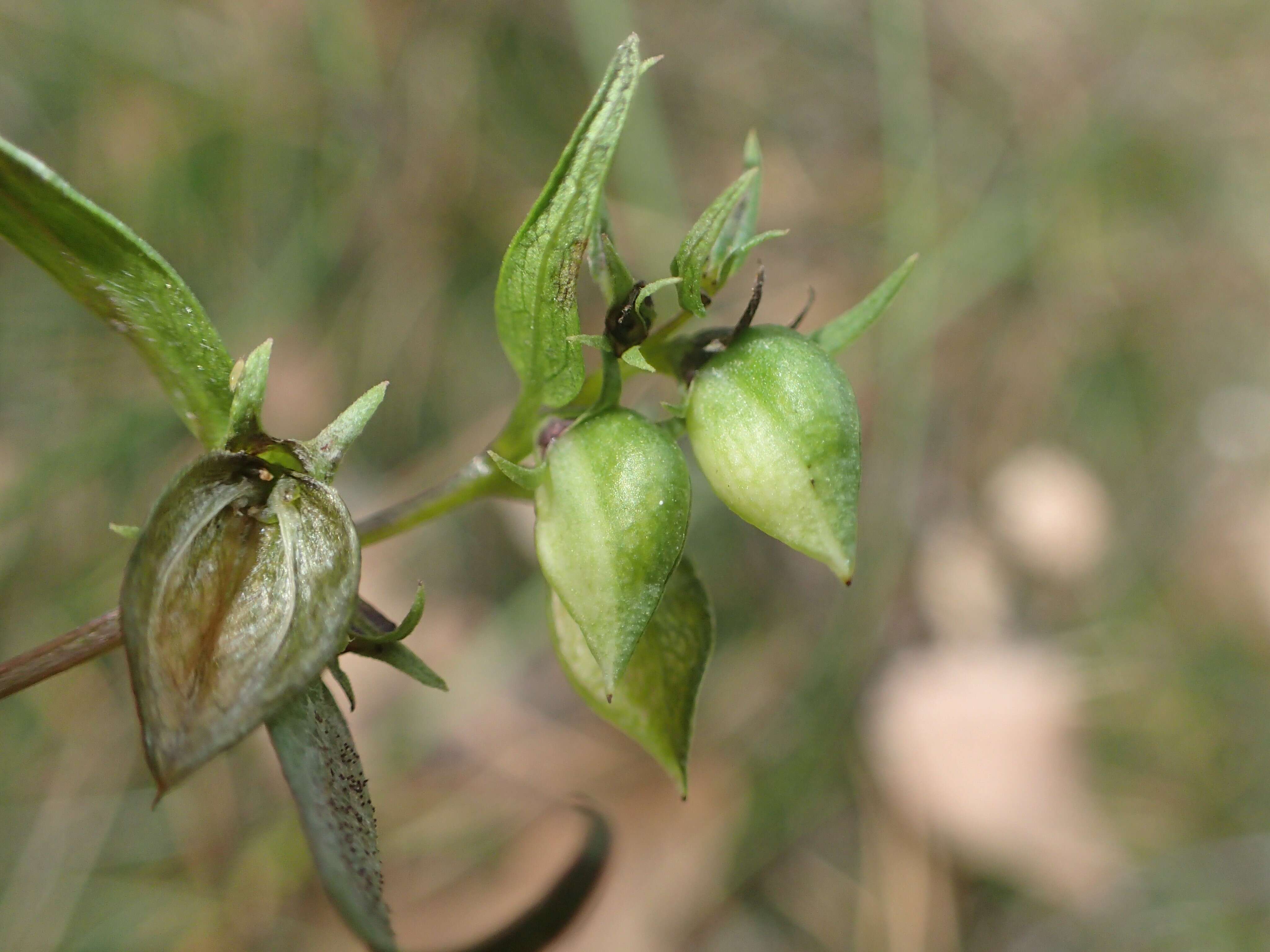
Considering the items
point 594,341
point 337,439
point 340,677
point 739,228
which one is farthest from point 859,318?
point 340,677

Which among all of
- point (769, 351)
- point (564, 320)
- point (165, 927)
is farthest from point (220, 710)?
point (165, 927)

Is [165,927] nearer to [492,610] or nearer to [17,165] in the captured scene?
[492,610]

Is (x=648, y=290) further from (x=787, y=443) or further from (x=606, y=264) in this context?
(x=787, y=443)

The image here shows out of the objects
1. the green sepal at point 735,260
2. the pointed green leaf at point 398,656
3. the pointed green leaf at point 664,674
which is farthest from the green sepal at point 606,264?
the pointed green leaf at point 398,656

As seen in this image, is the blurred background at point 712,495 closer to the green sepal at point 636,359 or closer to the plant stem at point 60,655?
the plant stem at point 60,655

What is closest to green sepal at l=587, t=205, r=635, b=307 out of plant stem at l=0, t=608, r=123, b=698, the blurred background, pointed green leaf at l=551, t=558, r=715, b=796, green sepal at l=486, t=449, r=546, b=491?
green sepal at l=486, t=449, r=546, b=491

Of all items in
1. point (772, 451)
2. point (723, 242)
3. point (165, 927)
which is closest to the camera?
point (772, 451)

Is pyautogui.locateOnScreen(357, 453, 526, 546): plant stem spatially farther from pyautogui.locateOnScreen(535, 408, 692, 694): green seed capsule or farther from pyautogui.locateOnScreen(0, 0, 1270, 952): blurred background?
pyautogui.locateOnScreen(0, 0, 1270, 952): blurred background
